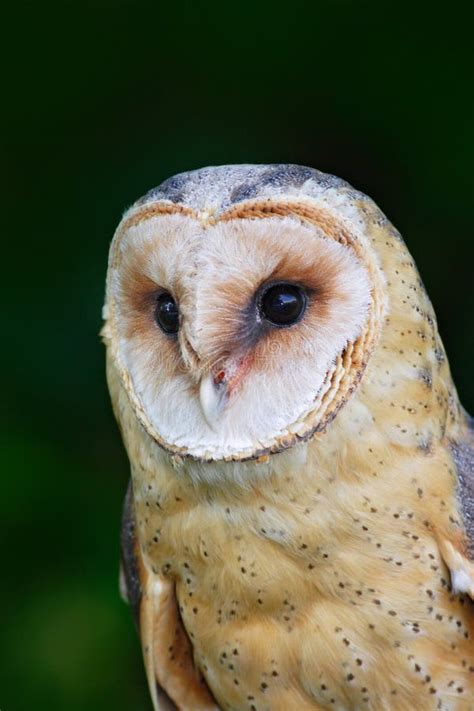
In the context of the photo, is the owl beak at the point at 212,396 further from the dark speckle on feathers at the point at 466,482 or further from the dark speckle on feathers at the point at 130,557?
the dark speckle on feathers at the point at 130,557

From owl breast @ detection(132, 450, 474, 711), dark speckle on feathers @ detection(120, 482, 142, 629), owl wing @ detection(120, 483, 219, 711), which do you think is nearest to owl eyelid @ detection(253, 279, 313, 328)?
owl breast @ detection(132, 450, 474, 711)

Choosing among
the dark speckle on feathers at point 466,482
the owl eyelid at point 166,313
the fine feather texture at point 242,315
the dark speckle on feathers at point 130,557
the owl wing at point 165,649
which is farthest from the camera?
the dark speckle on feathers at point 130,557

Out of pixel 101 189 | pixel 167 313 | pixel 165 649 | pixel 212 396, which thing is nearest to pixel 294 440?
pixel 212 396

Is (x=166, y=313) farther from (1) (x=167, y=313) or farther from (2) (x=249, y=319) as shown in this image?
(2) (x=249, y=319)

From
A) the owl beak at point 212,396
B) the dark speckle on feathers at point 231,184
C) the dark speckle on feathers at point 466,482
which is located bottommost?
the dark speckle on feathers at point 466,482

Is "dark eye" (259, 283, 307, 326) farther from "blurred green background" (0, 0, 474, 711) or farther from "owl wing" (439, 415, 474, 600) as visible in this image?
"blurred green background" (0, 0, 474, 711)

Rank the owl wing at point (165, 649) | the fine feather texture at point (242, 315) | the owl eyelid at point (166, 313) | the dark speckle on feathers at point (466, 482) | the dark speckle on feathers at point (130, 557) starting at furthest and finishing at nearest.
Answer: the dark speckle on feathers at point (130, 557)
the owl wing at point (165, 649)
the dark speckle on feathers at point (466, 482)
the owl eyelid at point (166, 313)
the fine feather texture at point (242, 315)

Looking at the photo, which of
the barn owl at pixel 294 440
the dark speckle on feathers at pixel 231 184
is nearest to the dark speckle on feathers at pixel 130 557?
the barn owl at pixel 294 440
